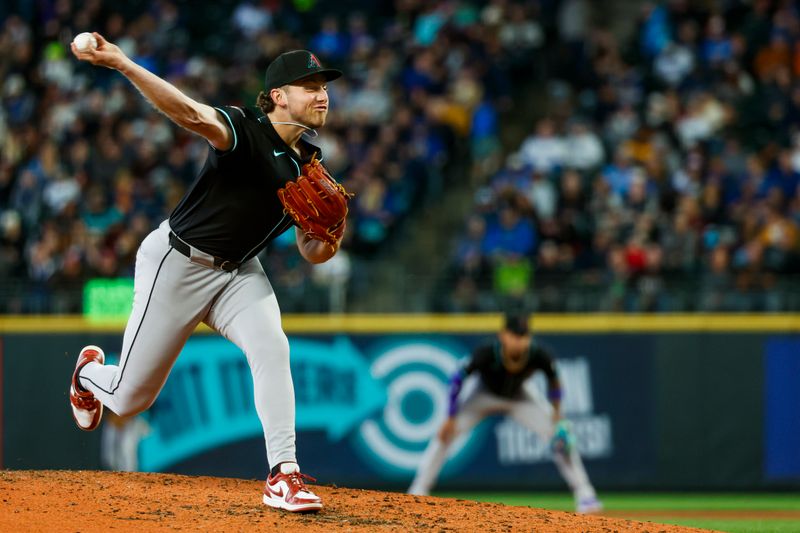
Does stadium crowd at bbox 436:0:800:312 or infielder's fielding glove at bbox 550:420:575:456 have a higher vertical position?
stadium crowd at bbox 436:0:800:312

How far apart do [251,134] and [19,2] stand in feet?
44.8

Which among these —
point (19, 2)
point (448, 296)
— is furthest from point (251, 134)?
point (19, 2)

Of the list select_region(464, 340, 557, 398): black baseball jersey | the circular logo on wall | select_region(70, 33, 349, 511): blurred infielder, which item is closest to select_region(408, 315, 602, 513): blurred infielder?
select_region(464, 340, 557, 398): black baseball jersey

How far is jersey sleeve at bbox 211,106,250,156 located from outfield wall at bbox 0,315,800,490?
23.7 ft

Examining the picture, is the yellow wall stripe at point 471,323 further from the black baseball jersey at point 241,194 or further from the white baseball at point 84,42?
the white baseball at point 84,42

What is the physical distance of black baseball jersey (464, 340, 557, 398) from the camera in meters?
9.96

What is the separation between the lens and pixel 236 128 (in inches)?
211

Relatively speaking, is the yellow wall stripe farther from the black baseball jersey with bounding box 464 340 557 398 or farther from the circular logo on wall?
the black baseball jersey with bounding box 464 340 557 398

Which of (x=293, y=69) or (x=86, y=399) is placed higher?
(x=293, y=69)

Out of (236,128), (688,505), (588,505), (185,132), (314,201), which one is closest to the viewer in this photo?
(236,128)

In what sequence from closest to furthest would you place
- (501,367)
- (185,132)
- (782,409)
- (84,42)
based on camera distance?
(84,42) → (501,367) → (782,409) → (185,132)

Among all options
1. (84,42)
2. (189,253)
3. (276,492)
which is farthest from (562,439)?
(84,42)

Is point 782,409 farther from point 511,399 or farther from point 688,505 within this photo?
point 511,399

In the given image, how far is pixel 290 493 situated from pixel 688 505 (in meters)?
7.00
